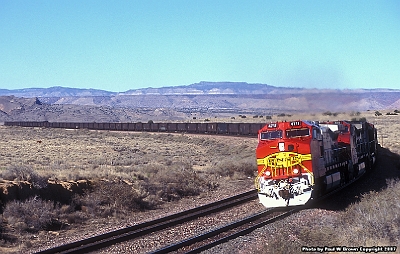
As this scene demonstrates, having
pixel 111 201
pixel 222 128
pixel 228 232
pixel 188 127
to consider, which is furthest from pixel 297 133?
pixel 188 127

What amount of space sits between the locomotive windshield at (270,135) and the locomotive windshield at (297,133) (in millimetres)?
352

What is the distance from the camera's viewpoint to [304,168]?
19.2 metres

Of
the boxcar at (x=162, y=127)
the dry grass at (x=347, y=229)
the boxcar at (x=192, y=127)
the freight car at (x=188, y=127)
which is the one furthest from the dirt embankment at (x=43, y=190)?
the boxcar at (x=162, y=127)

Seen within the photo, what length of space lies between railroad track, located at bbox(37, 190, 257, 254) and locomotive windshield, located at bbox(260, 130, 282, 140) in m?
3.14

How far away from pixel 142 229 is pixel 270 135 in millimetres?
6454

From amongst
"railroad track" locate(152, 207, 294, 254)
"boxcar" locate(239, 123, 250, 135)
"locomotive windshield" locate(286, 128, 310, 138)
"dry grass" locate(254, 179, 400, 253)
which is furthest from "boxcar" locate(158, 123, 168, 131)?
"dry grass" locate(254, 179, 400, 253)

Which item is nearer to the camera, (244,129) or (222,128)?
(244,129)

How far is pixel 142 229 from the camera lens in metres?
17.4

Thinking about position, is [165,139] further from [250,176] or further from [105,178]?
[105,178]

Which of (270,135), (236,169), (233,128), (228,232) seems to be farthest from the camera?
(233,128)

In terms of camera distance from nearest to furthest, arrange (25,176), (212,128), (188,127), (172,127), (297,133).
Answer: (297,133) < (25,176) < (212,128) < (188,127) < (172,127)

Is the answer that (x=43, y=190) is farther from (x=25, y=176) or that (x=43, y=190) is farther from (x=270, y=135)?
(x=270, y=135)

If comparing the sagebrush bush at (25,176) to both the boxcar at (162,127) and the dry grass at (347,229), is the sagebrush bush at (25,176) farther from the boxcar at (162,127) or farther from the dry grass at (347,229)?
the boxcar at (162,127)

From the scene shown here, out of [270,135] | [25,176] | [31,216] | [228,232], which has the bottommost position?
[228,232]
